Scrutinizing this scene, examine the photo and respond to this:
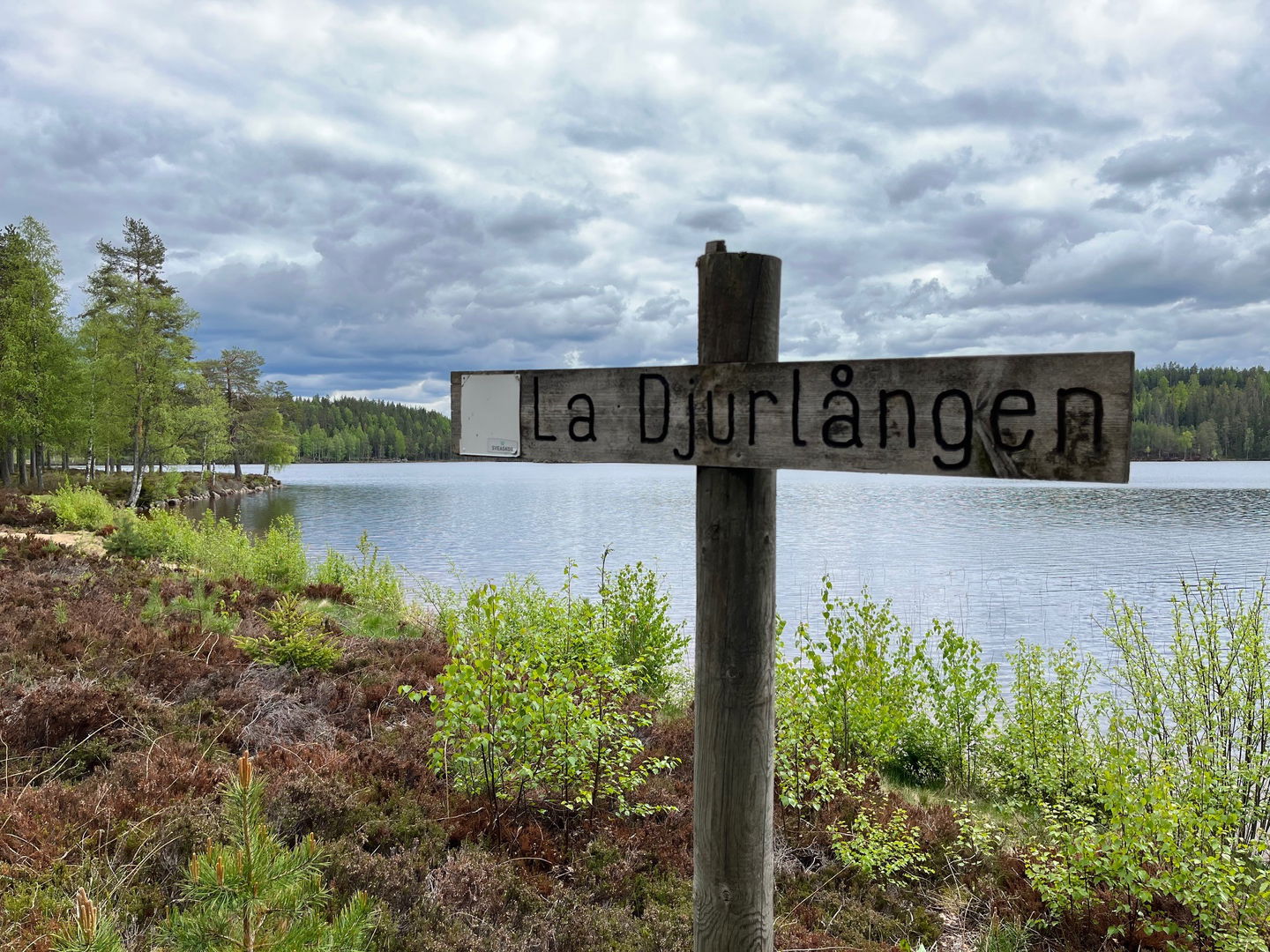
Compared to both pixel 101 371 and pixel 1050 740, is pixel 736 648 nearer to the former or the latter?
pixel 1050 740

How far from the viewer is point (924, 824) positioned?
4402mm

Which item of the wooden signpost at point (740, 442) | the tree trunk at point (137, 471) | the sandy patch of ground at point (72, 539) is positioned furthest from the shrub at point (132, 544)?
the tree trunk at point (137, 471)

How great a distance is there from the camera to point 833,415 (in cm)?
189

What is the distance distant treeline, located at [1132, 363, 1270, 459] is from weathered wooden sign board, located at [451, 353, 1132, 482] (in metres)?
104

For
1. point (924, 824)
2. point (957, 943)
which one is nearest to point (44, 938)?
point (957, 943)

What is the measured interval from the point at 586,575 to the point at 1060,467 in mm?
15641

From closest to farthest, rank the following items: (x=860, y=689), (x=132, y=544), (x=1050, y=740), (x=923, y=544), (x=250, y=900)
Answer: (x=250, y=900), (x=860, y=689), (x=1050, y=740), (x=132, y=544), (x=923, y=544)

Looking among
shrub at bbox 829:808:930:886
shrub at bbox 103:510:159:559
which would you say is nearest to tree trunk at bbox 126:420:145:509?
shrub at bbox 103:510:159:559

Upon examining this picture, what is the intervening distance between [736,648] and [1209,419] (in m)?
114

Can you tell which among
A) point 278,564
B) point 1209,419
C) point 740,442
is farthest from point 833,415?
point 1209,419

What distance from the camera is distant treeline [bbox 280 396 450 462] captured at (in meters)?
118

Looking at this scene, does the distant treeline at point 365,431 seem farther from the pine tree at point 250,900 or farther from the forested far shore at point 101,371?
the pine tree at point 250,900

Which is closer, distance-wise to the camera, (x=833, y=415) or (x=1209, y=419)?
(x=833, y=415)

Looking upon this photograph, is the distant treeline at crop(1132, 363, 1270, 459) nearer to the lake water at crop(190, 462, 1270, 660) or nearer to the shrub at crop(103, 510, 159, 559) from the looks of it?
the lake water at crop(190, 462, 1270, 660)
